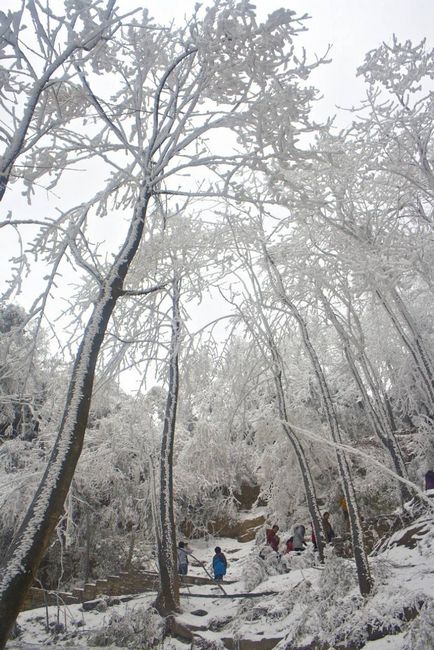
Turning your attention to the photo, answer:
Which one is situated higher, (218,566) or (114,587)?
(114,587)

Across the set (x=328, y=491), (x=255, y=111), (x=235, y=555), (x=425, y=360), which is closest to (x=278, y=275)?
(x=425, y=360)

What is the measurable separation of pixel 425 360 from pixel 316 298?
3.52 metres

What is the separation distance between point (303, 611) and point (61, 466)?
17.1ft

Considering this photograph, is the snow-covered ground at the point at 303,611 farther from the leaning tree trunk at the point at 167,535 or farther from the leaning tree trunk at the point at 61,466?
the leaning tree trunk at the point at 61,466

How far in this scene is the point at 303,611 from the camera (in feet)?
22.1

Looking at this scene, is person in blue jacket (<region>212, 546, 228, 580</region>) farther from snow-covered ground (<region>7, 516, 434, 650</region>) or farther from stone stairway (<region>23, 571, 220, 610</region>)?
snow-covered ground (<region>7, 516, 434, 650</region>)

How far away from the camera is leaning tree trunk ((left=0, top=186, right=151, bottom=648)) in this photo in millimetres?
3154

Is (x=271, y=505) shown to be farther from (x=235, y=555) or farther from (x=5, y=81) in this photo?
(x=5, y=81)

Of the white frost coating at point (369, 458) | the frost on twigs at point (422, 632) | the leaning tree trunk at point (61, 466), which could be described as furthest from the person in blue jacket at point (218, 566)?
the white frost coating at point (369, 458)

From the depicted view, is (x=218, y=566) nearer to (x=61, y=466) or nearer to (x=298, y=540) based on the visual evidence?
(x=298, y=540)

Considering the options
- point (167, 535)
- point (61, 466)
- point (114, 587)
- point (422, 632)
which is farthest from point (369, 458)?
point (114, 587)

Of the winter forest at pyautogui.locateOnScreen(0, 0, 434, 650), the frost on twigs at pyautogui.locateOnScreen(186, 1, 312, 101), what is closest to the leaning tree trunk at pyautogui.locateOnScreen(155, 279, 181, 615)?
the winter forest at pyautogui.locateOnScreen(0, 0, 434, 650)

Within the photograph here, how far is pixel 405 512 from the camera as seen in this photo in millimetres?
9922

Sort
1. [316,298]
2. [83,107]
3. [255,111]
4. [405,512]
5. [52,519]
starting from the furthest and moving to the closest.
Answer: [405,512] → [316,298] → [83,107] → [255,111] → [52,519]
